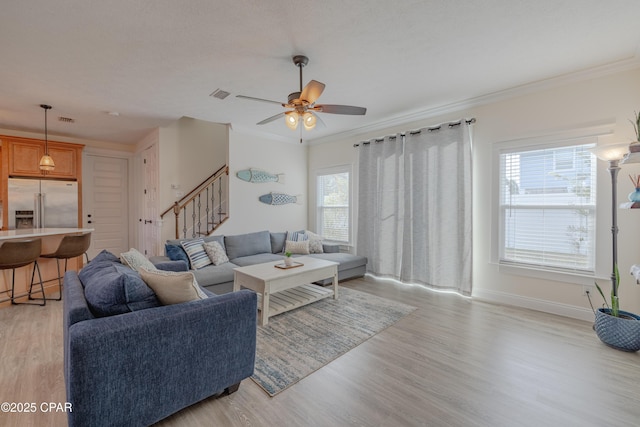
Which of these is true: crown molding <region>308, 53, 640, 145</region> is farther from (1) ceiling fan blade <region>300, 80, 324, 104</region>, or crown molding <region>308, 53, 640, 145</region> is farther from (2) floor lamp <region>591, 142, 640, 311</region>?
(1) ceiling fan blade <region>300, 80, 324, 104</region>

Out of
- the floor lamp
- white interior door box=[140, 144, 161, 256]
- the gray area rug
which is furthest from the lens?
white interior door box=[140, 144, 161, 256]

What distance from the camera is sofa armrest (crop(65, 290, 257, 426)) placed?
1.37 metres

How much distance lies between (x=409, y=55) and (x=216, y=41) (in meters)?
1.83

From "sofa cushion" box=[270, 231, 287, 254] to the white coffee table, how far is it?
1522 millimetres

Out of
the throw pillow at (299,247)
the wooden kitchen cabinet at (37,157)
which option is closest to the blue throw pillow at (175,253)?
the throw pillow at (299,247)

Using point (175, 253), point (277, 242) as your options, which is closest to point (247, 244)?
point (277, 242)

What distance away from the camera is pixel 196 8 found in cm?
205

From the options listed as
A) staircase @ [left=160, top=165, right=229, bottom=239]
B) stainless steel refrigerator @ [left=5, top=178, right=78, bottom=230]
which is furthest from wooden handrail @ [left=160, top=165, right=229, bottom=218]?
stainless steel refrigerator @ [left=5, top=178, right=78, bottom=230]

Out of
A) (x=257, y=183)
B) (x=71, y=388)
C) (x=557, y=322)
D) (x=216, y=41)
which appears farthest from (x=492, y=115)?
(x=71, y=388)

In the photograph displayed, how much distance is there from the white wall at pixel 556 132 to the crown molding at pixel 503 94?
0.15ft

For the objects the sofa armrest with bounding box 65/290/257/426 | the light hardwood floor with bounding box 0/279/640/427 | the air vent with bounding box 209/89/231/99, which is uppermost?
the air vent with bounding box 209/89/231/99

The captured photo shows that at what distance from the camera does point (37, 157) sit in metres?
5.19

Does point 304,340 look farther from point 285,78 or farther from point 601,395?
point 285,78

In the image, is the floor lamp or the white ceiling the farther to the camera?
the floor lamp
